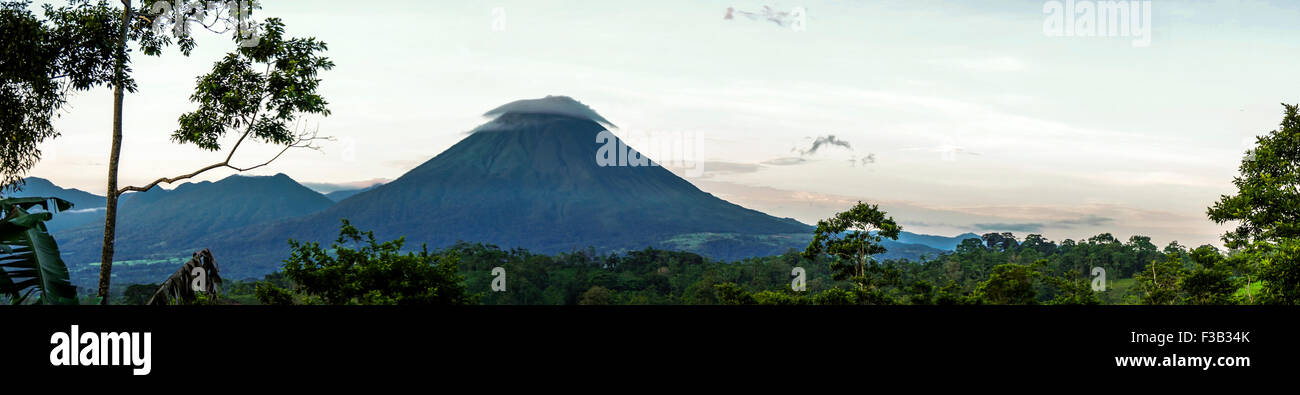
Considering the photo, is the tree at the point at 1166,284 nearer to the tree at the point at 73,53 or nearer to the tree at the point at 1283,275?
the tree at the point at 1283,275

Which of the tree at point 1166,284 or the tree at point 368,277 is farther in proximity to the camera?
the tree at point 1166,284

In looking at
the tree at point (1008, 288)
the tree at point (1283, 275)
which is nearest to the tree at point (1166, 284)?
the tree at point (1008, 288)

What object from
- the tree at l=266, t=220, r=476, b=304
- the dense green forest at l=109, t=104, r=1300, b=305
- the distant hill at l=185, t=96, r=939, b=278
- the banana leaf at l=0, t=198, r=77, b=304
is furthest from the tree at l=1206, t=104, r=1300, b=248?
the distant hill at l=185, t=96, r=939, b=278

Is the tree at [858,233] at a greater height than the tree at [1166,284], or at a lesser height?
greater

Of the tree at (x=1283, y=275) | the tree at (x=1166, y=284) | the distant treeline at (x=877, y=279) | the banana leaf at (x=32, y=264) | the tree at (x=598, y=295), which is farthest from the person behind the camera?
the tree at (x=598, y=295)

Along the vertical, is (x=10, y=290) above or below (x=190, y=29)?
below

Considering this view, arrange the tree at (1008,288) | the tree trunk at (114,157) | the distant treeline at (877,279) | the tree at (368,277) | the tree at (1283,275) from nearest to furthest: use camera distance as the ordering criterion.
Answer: the tree trunk at (114,157)
the tree at (1283,275)
the tree at (368,277)
the distant treeline at (877,279)
the tree at (1008,288)
